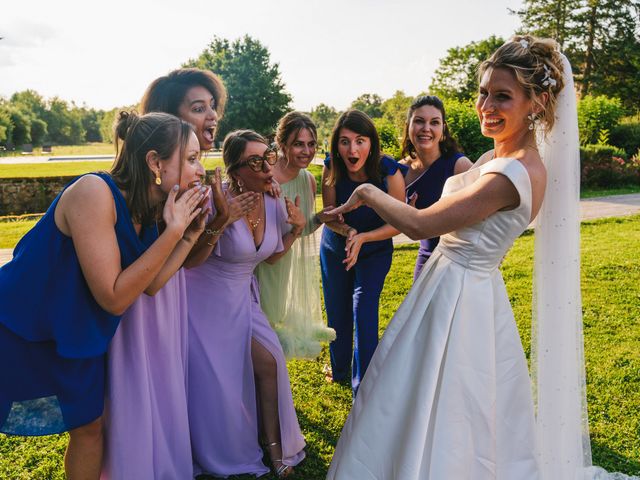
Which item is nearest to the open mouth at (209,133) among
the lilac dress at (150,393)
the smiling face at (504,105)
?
the lilac dress at (150,393)

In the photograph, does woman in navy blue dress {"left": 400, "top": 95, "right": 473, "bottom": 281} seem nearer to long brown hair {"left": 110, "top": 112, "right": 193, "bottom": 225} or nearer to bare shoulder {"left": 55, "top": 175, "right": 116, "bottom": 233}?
long brown hair {"left": 110, "top": 112, "right": 193, "bottom": 225}

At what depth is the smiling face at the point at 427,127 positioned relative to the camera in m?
4.57

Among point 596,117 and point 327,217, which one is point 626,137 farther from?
point 327,217

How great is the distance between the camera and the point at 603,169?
20453 millimetres

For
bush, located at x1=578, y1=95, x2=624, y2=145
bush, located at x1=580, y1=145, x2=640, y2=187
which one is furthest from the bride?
bush, located at x1=578, y1=95, x2=624, y2=145

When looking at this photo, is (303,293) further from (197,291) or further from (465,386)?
(465,386)

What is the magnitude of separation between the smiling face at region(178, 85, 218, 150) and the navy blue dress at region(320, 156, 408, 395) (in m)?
1.36

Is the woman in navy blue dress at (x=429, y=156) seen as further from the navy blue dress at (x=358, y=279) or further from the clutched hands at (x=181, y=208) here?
the clutched hands at (x=181, y=208)

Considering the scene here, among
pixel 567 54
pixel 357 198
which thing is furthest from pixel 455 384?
pixel 567 54

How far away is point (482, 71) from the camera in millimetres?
2723

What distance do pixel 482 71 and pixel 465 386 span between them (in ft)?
5.21

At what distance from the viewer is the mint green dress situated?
406 centimetres

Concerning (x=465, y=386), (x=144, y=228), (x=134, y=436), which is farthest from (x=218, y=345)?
(x=465, y=386)

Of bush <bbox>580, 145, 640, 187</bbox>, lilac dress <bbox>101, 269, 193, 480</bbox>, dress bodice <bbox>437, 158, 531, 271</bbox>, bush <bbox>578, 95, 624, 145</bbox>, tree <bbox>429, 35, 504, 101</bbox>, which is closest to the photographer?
dress bodice <bbox>437, 158, 531, 271</bbox>
